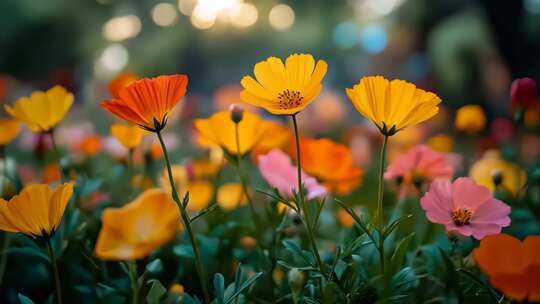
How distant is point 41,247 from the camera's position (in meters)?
0.56

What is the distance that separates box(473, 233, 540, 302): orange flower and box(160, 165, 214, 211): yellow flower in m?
0.51

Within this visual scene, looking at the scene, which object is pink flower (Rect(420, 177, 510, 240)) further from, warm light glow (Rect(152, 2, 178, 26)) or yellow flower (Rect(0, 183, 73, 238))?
warm light glow (Rect(152, 2, 178, 26))

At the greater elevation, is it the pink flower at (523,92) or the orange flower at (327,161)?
the pink flower at (523,92)

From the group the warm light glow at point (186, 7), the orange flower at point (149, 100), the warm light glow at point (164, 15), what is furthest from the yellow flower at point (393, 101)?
the warm light glow at point (164, 15)

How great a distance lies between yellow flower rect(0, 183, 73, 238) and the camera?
442 mm

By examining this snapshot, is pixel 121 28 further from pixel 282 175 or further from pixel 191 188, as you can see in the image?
pixel 282 175

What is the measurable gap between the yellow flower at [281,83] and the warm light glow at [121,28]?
4.20 metres

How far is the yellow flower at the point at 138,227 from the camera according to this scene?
1.39 ft

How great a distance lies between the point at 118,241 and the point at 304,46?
3.95 metres

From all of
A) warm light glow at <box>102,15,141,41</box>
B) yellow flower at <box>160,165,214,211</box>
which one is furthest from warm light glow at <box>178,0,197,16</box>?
yellow flower at <box>160,165,214,211</box>

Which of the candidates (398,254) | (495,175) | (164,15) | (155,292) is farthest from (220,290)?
(164,15)

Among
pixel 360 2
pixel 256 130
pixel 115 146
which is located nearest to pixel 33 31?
pixel 360 2

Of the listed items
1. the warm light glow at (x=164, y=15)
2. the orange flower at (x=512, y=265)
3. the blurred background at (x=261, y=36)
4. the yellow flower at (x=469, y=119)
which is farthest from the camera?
the warm light glow at (x=164, y=15)

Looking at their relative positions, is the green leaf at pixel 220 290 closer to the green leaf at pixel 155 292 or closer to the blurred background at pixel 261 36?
the green leaf at pixel 155 292
